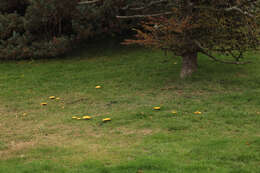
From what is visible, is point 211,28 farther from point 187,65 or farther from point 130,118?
point 130,118

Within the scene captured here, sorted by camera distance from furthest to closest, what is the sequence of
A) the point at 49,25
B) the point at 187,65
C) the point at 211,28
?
the point at 49,25 < the point at 187,65 < the point at 211,28

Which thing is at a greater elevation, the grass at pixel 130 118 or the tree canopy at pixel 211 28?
the tree canopy at pixel 211 28

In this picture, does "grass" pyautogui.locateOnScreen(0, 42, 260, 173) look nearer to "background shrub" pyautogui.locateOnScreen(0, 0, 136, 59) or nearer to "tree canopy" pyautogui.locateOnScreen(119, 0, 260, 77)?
"background shrub" pyautogui.locateOnScreen(0, 0, 136, 59)

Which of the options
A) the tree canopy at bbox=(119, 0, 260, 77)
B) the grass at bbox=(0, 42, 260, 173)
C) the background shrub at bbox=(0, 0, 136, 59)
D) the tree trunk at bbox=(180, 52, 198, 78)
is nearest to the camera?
the grass at bbox=(0, 42, 260, 173)

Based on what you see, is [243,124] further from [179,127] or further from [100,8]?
[100,8]

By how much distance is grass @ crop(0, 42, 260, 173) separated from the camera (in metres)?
5.69

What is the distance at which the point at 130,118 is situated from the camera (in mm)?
8438

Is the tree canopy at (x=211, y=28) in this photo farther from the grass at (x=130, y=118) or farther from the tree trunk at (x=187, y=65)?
the grass at (x=130, y=118)

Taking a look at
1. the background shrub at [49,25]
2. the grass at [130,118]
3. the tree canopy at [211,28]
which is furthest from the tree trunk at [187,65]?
the background shrub at [49,25]

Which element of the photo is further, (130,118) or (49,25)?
(49,25)

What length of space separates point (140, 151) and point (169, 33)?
5.44 meters

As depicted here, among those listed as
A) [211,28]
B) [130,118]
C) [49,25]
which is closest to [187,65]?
[211,28]

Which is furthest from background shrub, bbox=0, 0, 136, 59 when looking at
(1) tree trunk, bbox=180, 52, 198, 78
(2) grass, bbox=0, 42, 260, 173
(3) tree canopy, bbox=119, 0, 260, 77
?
(3) tree canopy, bbox=119, 0, 260, 77

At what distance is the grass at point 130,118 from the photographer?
5691 mm
